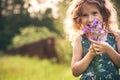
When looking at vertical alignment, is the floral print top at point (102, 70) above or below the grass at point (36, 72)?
above

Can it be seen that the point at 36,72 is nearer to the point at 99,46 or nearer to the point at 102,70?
the point at 102,70

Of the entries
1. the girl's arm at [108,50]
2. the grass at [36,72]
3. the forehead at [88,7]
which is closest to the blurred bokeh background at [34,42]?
the grass at [36,72]

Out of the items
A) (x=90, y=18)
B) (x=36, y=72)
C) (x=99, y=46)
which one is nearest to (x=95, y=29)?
(x=99, y=46)

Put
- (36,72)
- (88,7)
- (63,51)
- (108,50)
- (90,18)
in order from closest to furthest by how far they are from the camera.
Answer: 1. (108,50)
2. (90,18)
3. (88,7)
4. (36,72)
5. (63,51)

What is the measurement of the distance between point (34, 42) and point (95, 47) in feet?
64.2

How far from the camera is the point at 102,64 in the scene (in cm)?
391

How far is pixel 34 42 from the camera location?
23141mm

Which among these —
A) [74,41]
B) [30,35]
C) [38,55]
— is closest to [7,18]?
[30,35]

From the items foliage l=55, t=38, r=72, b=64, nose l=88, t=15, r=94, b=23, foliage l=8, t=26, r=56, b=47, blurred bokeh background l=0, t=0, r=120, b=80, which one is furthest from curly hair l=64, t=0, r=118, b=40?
foliage l=8, t=26, r=56, b=47

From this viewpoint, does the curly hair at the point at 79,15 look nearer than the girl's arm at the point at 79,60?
No

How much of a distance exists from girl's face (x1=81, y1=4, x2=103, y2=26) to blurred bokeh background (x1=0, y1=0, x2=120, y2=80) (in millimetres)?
1179

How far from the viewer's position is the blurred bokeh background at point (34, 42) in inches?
400

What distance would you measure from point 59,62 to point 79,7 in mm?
13989

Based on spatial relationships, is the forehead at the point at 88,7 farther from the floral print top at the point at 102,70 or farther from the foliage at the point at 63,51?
the foliage at the point at 63,51
